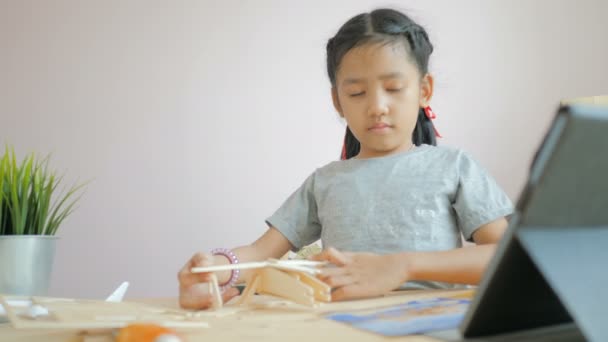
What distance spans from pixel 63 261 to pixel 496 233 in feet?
5.40

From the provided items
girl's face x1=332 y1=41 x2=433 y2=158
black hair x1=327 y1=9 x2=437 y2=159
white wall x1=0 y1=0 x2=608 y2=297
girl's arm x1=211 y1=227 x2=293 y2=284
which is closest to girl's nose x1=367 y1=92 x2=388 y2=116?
girl's face x1=332 y1=41 x2=433 y2=158

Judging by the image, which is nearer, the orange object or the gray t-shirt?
the orange object

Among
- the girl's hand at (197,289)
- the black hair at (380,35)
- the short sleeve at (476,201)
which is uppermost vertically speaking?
the black hair at (380,35)

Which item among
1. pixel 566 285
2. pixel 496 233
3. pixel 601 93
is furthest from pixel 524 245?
pixel 601 93

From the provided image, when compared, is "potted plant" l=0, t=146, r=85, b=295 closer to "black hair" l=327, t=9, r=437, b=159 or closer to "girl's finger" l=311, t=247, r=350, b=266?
"girl's finger" l=311, t=247, r=350, b=266

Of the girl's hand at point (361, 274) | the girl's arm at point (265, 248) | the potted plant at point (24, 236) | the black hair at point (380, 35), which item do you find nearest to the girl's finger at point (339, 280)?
the girl's hand at point (361, 274)

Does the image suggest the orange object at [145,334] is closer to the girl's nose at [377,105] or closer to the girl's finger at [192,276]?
the girl's finger at [192,276]

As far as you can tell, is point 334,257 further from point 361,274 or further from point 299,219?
point 299,219

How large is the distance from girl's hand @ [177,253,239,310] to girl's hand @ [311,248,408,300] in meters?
0.13

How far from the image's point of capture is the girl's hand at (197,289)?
668mm

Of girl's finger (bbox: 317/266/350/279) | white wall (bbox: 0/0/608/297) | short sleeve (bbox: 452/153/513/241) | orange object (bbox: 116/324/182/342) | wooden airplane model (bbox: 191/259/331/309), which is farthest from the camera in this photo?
white wall (bbox: 0/0/608/297)

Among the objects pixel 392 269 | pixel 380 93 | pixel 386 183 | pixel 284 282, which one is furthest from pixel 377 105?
pixel 284 282

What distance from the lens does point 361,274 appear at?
72 cm

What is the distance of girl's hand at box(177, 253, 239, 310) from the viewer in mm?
668
